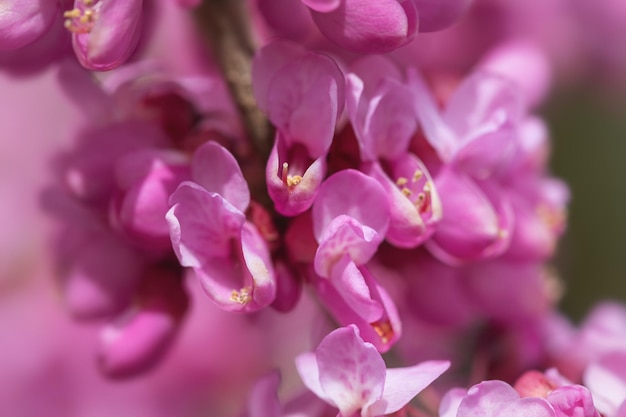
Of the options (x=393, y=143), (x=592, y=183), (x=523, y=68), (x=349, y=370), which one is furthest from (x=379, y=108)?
(x=592, y=183)

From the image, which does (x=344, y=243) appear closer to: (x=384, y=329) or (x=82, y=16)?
(x=384, y=329)

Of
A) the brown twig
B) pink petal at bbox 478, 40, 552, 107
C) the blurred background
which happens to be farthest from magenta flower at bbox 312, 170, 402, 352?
the blurred background

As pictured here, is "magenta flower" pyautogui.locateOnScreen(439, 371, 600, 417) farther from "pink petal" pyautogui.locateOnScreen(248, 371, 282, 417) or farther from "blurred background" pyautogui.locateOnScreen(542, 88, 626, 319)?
"blurred background" pyautogui.locateOnScreen(542, 88, 626, 319)

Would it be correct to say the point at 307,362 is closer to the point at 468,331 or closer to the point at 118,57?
the point at 118,57

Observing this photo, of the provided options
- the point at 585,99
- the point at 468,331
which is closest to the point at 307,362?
the point at 468,331

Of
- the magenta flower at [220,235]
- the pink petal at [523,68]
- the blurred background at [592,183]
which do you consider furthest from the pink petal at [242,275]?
the blurred background at [592,183]

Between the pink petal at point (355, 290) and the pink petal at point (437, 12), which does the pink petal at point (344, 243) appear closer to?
the pink petal at point (355, 290)
